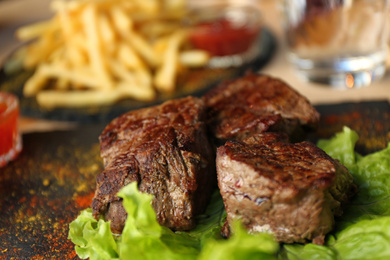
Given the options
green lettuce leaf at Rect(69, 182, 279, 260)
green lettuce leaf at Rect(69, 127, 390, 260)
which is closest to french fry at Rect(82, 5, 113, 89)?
green lettuce leaf at Rect(69, 127, 390, 260)

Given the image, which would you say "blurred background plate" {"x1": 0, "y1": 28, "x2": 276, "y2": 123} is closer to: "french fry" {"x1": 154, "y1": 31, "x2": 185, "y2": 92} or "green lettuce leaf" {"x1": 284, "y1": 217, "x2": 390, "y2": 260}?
"french fry" {"x1": 154, "y1": 31, "x2": 185, "y2": 92}

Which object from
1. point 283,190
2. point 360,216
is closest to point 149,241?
point 283,190

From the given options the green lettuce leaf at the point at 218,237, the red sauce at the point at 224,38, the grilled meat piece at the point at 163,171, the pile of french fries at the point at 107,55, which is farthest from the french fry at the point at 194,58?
the green lettuce leaf at the point at 218,237

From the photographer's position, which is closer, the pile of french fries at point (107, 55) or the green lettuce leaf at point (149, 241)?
the green lettuce leaf at point (149, 241)

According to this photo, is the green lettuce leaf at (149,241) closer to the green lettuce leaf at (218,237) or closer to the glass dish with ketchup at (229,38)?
the green lettuce leaf at (218,237)

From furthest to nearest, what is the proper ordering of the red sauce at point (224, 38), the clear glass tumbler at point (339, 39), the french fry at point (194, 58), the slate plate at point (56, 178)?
1. the red sauce at point (224, 38)
2. the french fry at point (194, 58)
3. the clear glass tumbler at point (339, 39)
4. the slate plate at point (56, 178)

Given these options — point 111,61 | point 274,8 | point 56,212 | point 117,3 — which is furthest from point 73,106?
point 274,8

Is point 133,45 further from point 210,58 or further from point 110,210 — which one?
point 110,210

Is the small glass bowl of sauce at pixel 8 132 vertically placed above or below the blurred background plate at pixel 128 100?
above
